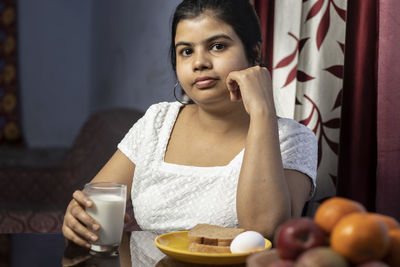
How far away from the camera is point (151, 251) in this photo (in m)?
0.94

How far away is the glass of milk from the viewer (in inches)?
35.6

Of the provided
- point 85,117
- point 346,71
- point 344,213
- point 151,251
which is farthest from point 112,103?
point 344,213

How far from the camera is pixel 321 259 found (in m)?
0.50

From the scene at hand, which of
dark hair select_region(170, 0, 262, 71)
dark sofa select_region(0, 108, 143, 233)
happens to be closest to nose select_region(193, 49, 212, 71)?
dark hair select_region(170, 0, 262, 71)

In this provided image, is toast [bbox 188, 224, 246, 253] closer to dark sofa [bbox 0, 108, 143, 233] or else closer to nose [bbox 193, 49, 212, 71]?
nose [bbox 193, 49, 212, 71]

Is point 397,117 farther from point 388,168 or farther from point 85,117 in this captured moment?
point 85,117

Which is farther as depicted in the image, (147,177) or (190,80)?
(147,177)

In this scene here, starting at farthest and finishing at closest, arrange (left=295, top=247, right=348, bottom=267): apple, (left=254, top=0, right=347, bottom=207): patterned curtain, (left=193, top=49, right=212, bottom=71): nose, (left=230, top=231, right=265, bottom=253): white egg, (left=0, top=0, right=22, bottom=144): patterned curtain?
(left=0, top=0, right=22, bottom=144): patterned curtain, (left=254, top=0, right=347, bottom=207): patterned curtain, (left=193, top=49, right=212, bottom=71): nose, (left=230, top=231, right=265, bottom=253): white egg, (left=295, top=247, right=348, bottom=267): apple

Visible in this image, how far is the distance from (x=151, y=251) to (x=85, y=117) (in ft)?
12.9

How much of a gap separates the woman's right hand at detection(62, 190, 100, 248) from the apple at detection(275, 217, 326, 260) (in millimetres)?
443

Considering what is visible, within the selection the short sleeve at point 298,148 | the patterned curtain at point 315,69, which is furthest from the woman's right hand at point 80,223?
the patterned curtain at point 315,69

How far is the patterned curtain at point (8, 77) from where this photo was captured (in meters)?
4.27

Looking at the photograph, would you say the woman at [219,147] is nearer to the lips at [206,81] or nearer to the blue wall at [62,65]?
the lips at [206,81]

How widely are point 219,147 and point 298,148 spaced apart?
21 centimetres
